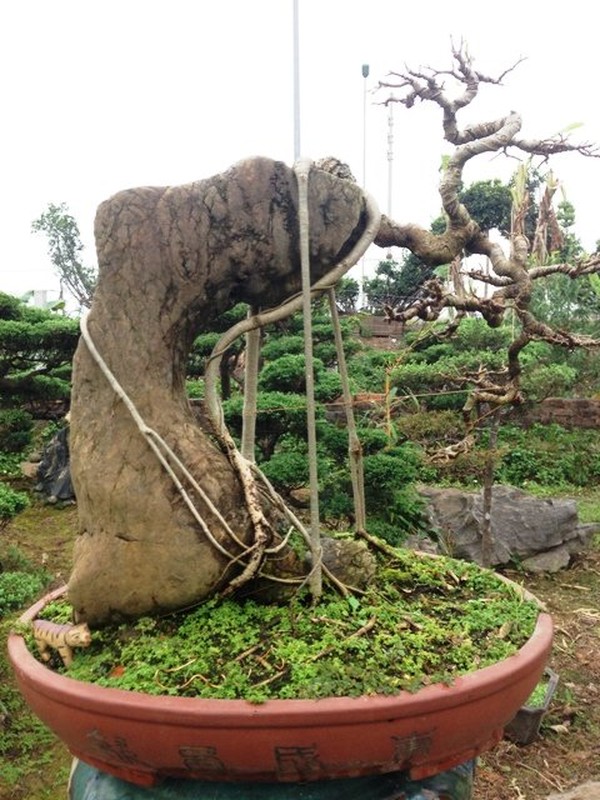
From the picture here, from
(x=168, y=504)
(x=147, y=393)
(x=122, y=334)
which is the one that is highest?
(x=122, y=334)

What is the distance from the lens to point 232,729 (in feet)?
3.14

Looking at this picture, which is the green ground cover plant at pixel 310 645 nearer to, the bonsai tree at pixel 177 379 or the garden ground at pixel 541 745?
the bonsai tree at pixel 177 379

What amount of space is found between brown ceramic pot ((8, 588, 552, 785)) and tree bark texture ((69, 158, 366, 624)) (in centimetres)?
23

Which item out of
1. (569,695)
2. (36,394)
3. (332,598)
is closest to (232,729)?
(332,598)

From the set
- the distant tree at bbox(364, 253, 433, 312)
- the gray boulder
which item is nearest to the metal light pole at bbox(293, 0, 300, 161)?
the gray boulder

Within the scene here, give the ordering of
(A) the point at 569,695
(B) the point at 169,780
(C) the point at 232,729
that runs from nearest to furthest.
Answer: (C) the point at 232,729 < (B) the point at 169,780 < (A) the point at 569,695

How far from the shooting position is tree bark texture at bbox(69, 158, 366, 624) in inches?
48.5

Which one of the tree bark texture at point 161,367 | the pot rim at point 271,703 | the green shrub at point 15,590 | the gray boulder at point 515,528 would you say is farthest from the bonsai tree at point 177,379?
the gray boulder at point 515,528

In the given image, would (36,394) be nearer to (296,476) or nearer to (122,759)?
(296,476)

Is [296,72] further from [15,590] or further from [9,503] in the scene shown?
[15,590]

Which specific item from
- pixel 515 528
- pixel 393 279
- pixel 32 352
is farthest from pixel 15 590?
pixel 393 279

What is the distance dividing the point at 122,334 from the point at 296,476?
2.15m

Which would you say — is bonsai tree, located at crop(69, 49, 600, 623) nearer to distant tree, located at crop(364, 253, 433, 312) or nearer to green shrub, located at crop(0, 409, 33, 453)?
green shrub, located at crop(0, 409, 33, 453)

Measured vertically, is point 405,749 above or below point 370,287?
below
